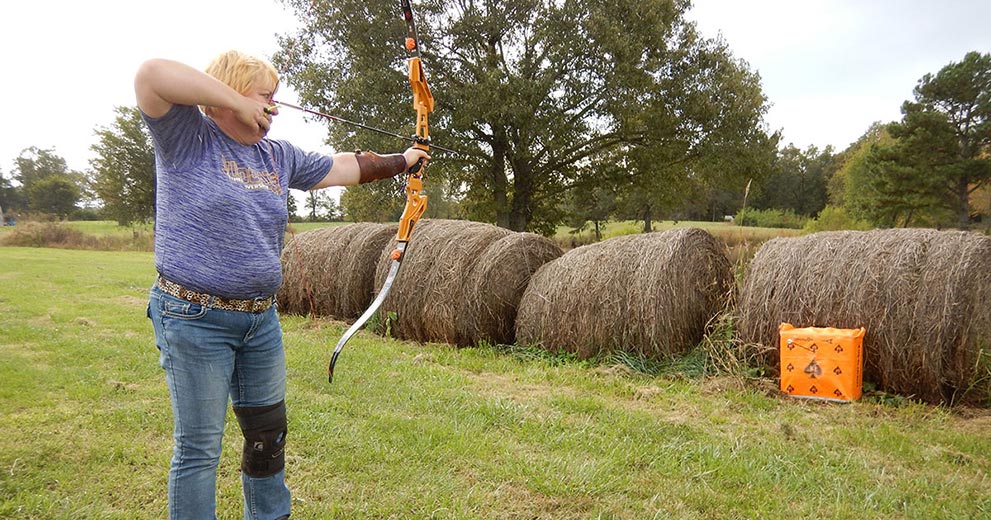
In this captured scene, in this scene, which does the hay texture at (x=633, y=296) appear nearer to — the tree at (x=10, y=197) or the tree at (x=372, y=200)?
the tree at (x=372, y=200)

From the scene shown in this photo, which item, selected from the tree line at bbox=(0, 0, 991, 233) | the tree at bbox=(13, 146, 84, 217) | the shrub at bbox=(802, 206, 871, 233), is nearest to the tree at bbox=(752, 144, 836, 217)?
the shrub at bbox=(802, 206, 871, 233)

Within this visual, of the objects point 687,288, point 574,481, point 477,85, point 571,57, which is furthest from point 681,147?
point 574,481

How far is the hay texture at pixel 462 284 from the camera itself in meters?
6.31

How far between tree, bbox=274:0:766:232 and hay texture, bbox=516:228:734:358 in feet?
31.7

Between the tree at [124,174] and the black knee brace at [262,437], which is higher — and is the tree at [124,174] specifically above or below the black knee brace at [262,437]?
above

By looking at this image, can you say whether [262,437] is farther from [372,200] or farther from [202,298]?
[372,200]

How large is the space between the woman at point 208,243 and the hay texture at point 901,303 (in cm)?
434

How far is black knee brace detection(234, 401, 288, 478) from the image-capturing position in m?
2.24

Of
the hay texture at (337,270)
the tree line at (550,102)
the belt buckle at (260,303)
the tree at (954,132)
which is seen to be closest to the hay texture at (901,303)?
the belt buckle at (260,303)

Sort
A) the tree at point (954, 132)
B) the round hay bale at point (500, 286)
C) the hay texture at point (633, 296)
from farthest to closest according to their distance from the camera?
the tree at point (954, 132), the round hay bale at point (500, 286), the hay texture at point (633, 296)

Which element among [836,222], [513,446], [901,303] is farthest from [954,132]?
[513,446]

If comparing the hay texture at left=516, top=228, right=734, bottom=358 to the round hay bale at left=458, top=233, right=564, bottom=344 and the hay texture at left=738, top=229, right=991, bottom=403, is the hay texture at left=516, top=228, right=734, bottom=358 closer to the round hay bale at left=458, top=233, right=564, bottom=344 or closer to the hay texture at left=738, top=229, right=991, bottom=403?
the round hay bale at left=458, top=233, right=564, bottom=344

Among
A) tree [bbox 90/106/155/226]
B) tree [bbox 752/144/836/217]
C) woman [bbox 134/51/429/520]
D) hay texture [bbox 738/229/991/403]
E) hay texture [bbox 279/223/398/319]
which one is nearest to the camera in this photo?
woman [bbox 134/51/429/520]

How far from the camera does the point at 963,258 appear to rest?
14.4ft
